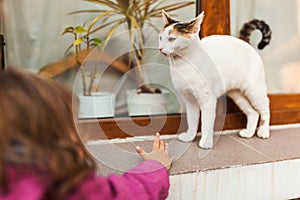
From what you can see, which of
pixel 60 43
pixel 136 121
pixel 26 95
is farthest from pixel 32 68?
pixel 26 95

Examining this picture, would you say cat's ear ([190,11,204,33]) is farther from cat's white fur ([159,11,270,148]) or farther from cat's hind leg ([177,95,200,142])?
cat's hind leg ([177,95,200,142])

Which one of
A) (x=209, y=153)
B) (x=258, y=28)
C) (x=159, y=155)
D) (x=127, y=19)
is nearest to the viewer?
(x=159, y=155)

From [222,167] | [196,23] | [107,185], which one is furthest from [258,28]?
[107,185]

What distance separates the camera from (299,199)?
1.02m

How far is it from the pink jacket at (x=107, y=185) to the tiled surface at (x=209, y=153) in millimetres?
112

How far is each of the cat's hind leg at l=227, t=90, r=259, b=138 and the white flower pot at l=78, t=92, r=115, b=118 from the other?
13.4 inches

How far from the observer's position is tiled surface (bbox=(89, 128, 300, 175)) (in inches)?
32.5

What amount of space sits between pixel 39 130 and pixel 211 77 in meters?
0.52

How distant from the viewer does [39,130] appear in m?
0.46

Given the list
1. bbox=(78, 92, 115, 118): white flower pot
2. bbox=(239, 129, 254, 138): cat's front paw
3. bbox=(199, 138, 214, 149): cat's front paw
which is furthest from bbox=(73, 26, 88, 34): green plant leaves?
bbox=(239, 129, 254, 138): cat's front paw

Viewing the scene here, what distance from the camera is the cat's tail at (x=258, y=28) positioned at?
1128 millimetres

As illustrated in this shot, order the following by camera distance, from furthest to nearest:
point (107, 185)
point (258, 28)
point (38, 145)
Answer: point (258, 28) → point (107, 185) → point (38, 145)

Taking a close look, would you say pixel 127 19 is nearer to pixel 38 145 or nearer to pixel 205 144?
pixel 205 144

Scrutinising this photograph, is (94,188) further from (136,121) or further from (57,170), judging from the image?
(136,121)
